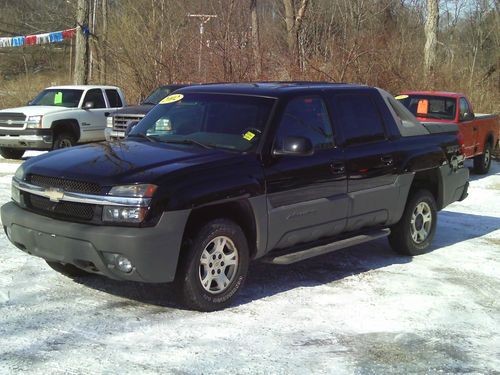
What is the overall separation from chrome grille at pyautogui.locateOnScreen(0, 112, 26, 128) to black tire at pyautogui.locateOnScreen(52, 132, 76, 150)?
83 centimetres

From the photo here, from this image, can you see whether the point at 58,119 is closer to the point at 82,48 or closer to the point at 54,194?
the point at 82,48

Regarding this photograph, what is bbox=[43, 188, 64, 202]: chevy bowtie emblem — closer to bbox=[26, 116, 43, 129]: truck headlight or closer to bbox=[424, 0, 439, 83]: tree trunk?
bbox=[26, 116, 43, 129]: truck headlight

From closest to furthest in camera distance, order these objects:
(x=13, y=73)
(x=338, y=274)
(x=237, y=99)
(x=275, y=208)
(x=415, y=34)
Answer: (x=275, y=208), (x=237, y=99), (x=338, y=274), (x=415, y=34), (x=13, y=73)

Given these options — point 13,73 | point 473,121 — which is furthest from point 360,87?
point 13,73

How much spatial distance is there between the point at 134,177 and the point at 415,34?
2374cm

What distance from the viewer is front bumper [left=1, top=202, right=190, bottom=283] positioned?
167 inches

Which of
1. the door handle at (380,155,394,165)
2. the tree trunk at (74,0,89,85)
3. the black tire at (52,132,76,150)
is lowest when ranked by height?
the black tire at (52,132,76,150)

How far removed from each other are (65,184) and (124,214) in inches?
22.4

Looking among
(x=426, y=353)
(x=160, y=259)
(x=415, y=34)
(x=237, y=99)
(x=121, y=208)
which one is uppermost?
(x=415, y=34)

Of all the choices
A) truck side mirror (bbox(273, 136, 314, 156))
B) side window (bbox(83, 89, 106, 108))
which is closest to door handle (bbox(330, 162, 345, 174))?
truck side mirror (bbox(273, 136, 314, 156))

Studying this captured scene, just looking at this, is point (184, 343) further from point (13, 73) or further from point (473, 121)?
point (13, 73)

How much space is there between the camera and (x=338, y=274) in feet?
19.6

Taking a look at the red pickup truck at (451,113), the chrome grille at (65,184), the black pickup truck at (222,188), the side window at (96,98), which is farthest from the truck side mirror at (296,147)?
the side window at (96,98)

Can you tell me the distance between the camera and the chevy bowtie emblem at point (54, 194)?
452 centimetres
